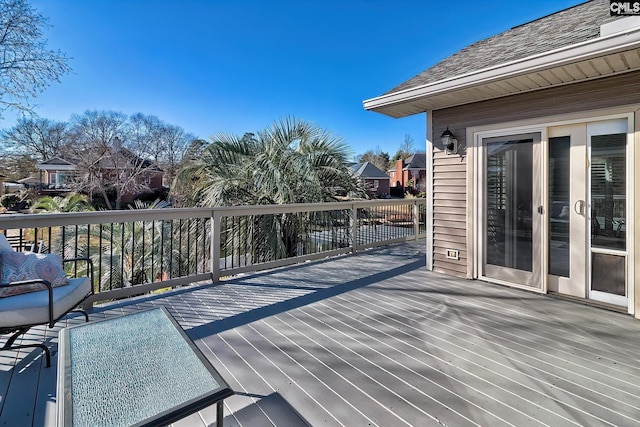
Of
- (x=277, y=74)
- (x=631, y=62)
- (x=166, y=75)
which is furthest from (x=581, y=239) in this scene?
(x=166, y=75)

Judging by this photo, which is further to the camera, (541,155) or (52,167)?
(52,167)

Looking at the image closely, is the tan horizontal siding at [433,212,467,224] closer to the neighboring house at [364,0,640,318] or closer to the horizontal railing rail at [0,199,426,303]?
the neighboring house at [364,0,640,318]

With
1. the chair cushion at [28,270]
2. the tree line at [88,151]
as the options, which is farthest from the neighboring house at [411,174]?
the chair cushion at [28,270]

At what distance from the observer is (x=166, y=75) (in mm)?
14398

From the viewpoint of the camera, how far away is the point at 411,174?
3259 centimetres

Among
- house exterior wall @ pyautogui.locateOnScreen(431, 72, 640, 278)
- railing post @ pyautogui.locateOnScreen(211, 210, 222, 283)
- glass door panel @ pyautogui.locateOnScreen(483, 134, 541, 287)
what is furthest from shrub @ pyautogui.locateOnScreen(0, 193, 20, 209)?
glass door panel @ pyautogui.locateOnScreen(483, 134, 541, 287)

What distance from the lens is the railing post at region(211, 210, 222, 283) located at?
399 cm

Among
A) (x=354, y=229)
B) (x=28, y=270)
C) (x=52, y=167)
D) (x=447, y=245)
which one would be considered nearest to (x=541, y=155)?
(x=447, y=245)

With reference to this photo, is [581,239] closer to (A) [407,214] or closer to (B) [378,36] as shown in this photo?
(A) [407,214]

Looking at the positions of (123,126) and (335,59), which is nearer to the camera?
(335,59)

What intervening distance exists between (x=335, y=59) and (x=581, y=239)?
11.3 meters

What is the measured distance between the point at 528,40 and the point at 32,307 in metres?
5.40

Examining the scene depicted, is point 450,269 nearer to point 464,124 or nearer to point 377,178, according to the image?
point 464,124

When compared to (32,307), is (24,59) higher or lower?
higher
